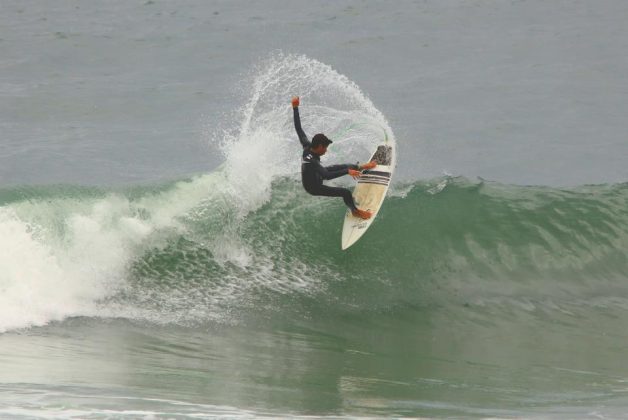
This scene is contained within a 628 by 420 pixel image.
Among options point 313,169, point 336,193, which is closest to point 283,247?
point 336,193

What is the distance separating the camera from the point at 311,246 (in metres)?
12.8

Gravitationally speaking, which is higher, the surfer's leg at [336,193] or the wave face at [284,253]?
the surfer's leg at [336,193]

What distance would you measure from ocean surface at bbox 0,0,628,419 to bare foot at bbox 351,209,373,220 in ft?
1.82

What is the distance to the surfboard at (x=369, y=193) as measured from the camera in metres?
12.4

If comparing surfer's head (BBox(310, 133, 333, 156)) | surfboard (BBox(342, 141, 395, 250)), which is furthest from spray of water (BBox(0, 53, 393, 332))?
surfer's head (BBox(310, 133, 333, 156))

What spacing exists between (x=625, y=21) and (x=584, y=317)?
19.2 m

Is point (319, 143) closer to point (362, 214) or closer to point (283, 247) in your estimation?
point (362, 214)

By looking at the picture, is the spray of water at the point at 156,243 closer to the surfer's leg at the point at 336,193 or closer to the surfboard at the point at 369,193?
the surfboard at the point at 369,193

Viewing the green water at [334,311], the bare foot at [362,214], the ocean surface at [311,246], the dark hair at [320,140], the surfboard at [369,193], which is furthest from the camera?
the surfboard at [369,193]

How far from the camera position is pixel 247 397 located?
7984 millimetres

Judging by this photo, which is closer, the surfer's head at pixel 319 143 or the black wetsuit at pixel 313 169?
the surfer's head at pixel 319 143

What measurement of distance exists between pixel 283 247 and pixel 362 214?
4.00 feet

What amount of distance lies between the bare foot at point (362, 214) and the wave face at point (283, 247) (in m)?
0.53

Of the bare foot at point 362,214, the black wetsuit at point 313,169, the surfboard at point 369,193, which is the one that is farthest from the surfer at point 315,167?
the surfboard at point 369,193
